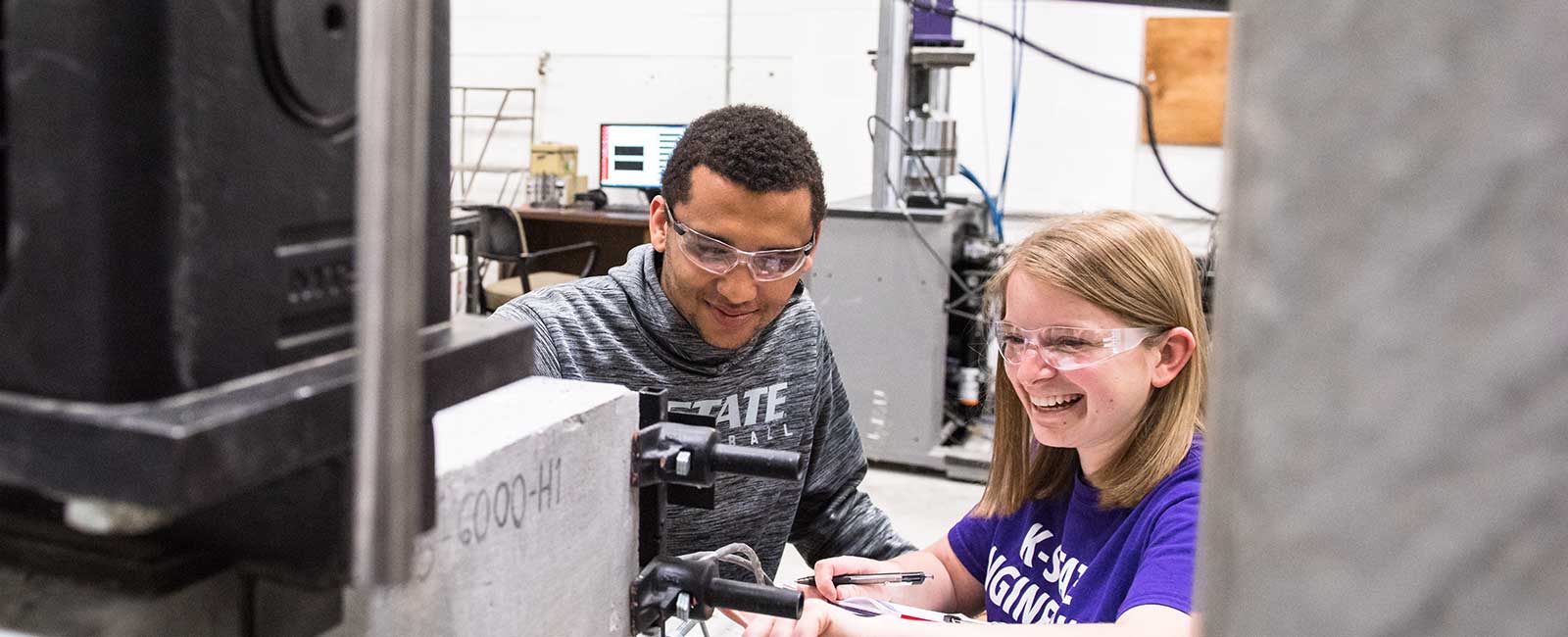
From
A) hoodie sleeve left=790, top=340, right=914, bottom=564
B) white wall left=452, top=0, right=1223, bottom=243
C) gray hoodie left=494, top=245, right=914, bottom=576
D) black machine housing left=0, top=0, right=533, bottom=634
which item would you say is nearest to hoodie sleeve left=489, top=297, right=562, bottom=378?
gray hoodie left=494, top=245, right=914, bottom=576

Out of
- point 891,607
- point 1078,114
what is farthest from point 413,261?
point 1078,114

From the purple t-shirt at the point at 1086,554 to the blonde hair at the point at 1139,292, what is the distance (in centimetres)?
3

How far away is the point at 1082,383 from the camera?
1.45 metres

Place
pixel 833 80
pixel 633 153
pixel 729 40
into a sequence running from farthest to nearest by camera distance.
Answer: pixel 729 40, pixel 633 153, pixel 833 80

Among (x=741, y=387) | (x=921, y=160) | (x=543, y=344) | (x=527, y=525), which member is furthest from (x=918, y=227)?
(x=527, y=525)

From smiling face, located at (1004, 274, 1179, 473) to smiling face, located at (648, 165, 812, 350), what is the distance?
0.34 m

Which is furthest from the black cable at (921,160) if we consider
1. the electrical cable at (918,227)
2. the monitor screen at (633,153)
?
the monitor screen at (633,153)

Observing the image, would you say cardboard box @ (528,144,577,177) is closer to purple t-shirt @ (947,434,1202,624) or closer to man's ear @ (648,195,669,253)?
man's ear @ (648,195,669,253)

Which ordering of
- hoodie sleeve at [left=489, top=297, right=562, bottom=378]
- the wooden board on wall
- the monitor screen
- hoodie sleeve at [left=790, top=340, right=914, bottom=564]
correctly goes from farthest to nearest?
1. the monitor screen
2. the wooden board on wall
3. hoodie sleeve at [left=790, top=340, right=914, bottom=564]
4. hoodie sleeve at [left=489, top=297, right=562, bottom=378]

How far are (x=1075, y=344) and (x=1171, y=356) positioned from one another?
12cm

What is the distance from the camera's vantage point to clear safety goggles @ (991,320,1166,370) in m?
1.43

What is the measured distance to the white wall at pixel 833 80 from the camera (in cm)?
525

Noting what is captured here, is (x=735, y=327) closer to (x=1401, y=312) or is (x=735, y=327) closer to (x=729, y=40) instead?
(x=1401, y=312)

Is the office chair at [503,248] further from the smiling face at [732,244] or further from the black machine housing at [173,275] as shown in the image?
the black machine housing at [173,275]
